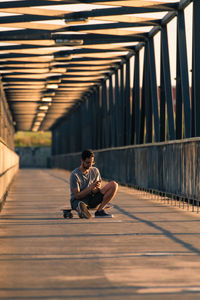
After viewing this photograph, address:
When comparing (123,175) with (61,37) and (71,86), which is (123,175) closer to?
(61,37)

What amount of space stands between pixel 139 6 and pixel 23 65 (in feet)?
43.8

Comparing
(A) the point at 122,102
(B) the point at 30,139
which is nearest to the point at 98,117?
(A) the point at 122,102

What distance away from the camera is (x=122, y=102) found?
34.4 m

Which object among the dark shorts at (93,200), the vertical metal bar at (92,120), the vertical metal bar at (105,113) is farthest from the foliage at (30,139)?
the dark shorts at (93,200)

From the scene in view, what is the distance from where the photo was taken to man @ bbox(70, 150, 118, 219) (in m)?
12.2

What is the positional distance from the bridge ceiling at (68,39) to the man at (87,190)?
817cm

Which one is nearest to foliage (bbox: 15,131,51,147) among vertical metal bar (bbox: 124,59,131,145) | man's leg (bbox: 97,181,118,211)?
vertical metal bar (bbox: 124,59,131,145)

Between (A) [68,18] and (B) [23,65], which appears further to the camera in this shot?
(B) [23,65]

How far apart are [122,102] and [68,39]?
9913 millimetres

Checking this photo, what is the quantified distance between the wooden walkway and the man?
270mm

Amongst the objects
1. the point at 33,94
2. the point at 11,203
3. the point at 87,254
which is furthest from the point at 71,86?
the point at 87,254

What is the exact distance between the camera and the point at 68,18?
68.1 feet

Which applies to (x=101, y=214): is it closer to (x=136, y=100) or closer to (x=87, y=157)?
(x=87, y=157)

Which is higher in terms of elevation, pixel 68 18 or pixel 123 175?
pixel 68 18
